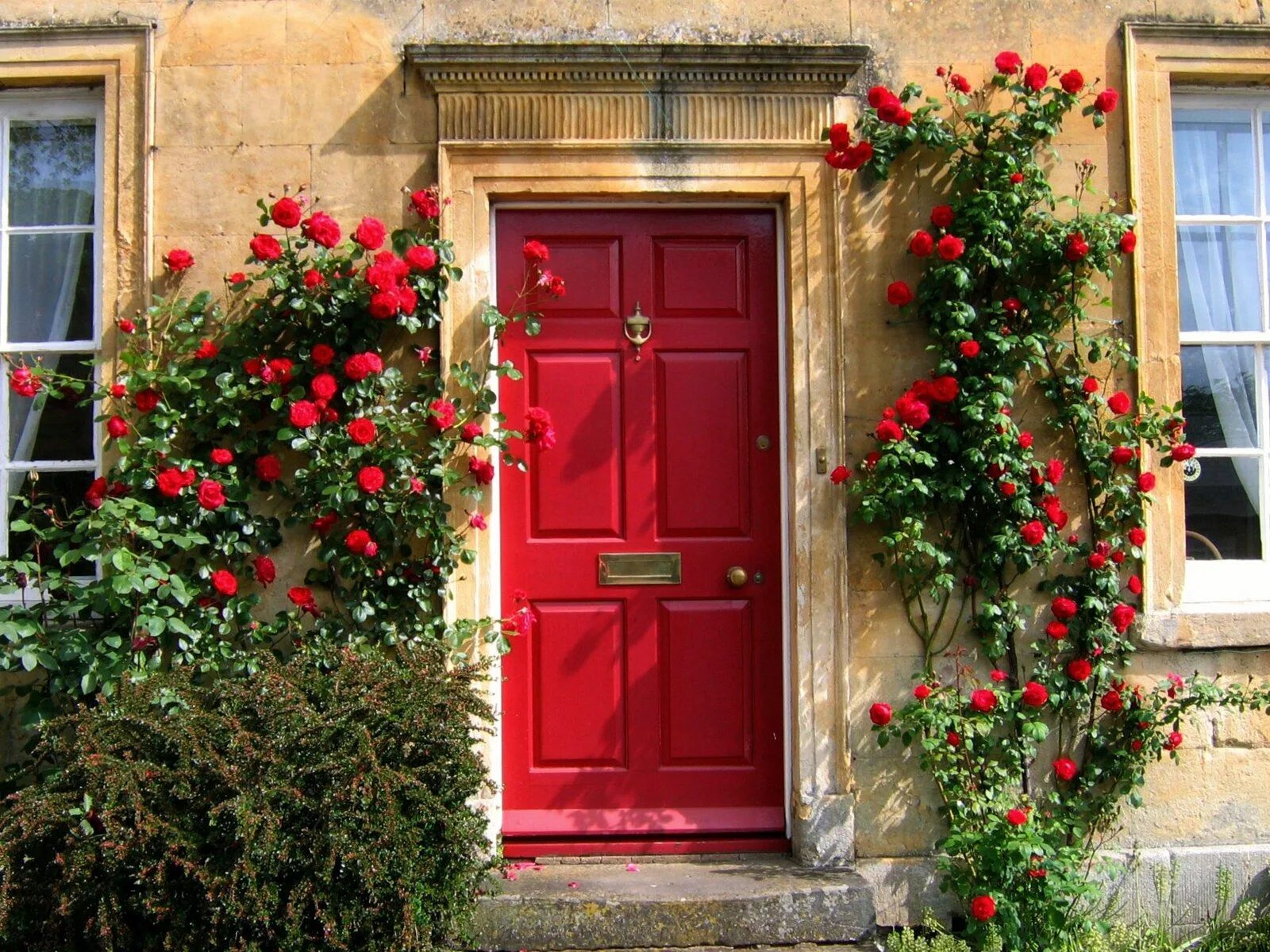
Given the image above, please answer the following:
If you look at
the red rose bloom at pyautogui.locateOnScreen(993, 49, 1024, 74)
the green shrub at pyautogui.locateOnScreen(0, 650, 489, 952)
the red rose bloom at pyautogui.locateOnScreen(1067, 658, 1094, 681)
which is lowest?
the green shrub at pyautogui.locateOnScreen(0, 650, 489, 952)

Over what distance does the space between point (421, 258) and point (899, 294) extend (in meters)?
1.80

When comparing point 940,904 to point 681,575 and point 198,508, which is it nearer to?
point 681,575

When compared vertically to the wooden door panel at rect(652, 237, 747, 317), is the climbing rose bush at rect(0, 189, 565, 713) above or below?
below

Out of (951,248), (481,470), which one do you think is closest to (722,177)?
(951,248)

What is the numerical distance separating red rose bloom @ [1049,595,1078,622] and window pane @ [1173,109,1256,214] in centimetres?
173

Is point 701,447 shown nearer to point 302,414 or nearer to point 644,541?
point 644,541

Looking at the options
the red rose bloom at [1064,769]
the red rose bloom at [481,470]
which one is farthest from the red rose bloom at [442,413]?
the red rose bloom at [1064,769]

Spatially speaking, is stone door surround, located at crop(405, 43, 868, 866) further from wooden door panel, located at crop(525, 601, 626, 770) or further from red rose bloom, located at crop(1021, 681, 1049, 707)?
red rose bloom, located at crop(1021, 681, 1049, 707)

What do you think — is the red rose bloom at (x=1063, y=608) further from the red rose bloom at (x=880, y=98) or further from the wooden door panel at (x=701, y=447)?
the red rose bloom at (x=880, y=98)

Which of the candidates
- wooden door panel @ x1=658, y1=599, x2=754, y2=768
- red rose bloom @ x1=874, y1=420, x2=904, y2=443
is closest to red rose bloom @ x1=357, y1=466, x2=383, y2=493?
wooden door panel @ x1=658, y1=599, x2=754, y2=768

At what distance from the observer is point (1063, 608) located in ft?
13.9

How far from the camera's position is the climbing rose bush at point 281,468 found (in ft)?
13.3

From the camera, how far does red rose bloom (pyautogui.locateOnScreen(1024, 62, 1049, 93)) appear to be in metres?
4.28

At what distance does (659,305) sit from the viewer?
4492 millimetres
